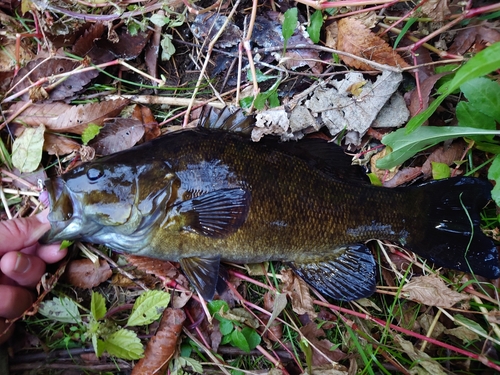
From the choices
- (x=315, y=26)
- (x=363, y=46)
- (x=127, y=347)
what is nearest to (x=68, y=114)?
(x=127, y=347)

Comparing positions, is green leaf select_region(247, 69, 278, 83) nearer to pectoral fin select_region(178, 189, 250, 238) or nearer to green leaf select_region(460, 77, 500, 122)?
pectoral fin select_region(178, 189, 250, 238)

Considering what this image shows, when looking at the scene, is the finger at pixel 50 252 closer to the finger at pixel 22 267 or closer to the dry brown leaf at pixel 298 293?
the finger at pixel 22 267

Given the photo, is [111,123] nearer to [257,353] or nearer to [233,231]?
[233,231]

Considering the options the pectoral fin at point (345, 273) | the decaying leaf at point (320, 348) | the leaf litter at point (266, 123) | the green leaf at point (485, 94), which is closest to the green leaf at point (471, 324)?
the leaf litter at point (266, 123)

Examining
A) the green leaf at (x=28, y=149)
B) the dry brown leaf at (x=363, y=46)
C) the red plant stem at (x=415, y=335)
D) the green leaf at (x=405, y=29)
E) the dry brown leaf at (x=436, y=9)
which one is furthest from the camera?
the green leaf at (x=28, y=149)

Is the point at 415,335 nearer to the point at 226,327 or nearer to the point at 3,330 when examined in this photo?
the point at 226,327

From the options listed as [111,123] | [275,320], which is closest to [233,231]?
[275,320]
